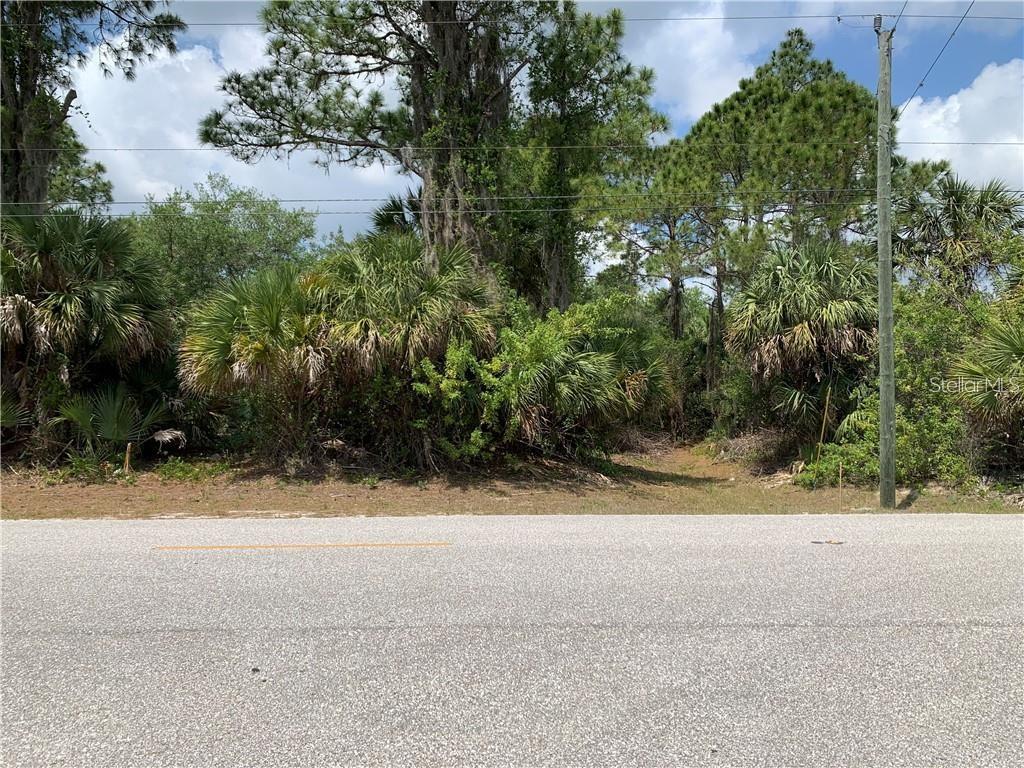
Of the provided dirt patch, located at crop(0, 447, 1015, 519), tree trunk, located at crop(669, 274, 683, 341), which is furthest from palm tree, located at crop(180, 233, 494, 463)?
tree trunk, located at crop(669, 274, 683, 341)

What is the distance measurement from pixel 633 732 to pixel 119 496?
11106 millimetres

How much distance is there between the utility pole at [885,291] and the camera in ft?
39.3

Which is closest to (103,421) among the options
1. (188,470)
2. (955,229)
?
(188,470)

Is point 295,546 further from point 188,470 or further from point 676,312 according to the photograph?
point 676,312

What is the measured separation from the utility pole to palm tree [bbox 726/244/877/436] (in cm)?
374

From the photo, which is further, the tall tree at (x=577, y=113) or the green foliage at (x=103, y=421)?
the tall tree at (x=577, y=113)

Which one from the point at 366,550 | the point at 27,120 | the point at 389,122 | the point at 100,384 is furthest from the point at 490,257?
the point at 366,550

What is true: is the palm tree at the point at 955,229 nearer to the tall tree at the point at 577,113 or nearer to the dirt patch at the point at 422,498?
the dirt patch at the point at 422,498

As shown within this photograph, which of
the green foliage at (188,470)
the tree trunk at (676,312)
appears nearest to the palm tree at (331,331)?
the green foliage at (188,470)

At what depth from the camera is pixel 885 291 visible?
473 inches

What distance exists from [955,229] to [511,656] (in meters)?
16.3

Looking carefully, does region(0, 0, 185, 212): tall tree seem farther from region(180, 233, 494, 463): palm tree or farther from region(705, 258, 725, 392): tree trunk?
region(705, 258, 725, 392): tree trunk

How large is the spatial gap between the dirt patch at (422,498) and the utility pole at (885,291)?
2.45 ft

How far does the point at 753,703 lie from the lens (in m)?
3.66
